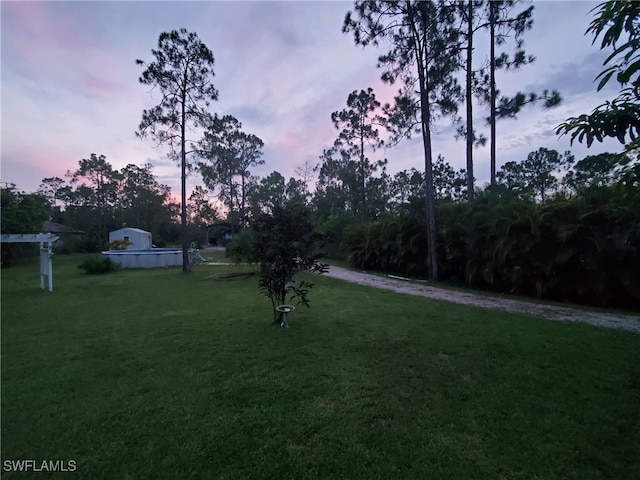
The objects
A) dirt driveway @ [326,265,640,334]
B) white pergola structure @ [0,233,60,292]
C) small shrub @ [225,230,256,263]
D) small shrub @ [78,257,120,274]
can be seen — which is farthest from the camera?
small shrub @ [78,257,120,274]

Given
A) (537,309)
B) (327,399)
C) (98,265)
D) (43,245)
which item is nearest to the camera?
(327,399)

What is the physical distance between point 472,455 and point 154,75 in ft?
48.2

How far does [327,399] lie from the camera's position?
2.52 meters

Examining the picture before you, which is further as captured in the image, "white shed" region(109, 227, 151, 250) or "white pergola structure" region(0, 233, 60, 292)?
"white shed" region(109, 227, 151, 250)

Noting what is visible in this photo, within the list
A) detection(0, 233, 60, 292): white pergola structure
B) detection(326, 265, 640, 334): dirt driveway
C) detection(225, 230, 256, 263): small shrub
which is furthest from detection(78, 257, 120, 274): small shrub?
detection(326, 265, 640, 334): dirt driveway

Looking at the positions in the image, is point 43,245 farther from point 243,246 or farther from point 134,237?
point 134,237

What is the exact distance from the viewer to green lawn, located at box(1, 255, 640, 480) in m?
1.82

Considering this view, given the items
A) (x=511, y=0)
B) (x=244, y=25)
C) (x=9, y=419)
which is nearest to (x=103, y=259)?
(x=244, y=25)

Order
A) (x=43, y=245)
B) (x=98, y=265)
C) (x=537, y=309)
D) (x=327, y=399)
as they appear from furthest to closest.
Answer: (x=98, y=265), (x=43, y=245), (x=537, y=309), (x=327, y=399)

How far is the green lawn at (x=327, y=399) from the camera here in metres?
1.82

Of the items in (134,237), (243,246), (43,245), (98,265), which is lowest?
(98,265)

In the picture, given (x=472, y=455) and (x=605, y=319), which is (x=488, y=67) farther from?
(x=472, y=455)

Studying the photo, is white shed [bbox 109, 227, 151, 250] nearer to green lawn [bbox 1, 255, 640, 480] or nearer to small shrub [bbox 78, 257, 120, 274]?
small shrub [bbox 78, 257, 120, 274]

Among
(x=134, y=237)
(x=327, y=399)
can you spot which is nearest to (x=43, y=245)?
Result: (x=327, y=399)
